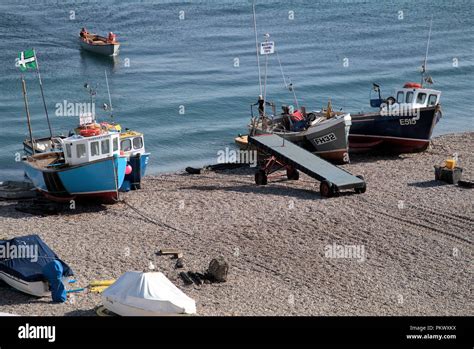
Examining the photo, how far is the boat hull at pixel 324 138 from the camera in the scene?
29828 millimetres

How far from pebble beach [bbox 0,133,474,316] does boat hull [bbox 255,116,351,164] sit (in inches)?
60.4

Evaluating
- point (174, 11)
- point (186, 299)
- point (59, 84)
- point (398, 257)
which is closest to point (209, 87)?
point (59, 84)

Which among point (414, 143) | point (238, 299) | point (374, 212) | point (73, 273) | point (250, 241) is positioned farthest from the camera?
point (414, 143)

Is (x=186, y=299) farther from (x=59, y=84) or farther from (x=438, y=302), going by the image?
(x=59, y=84)

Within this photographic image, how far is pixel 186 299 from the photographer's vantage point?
56.6 feet

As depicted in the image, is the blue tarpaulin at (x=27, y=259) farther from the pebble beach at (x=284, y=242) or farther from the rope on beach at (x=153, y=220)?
the rope on beach at (x=153, y=220)

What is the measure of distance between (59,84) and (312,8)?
89.4 ft

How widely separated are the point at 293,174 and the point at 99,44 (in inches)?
1105

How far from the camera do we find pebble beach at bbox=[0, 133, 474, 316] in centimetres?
1877

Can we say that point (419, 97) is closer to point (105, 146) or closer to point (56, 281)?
point (105, 146)

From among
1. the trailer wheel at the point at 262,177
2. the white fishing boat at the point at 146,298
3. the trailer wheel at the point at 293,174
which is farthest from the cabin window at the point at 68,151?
the white fishing boat at the point at 146,298

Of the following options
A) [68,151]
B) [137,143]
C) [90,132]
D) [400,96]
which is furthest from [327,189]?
[400,96]

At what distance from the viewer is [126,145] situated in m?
27.9

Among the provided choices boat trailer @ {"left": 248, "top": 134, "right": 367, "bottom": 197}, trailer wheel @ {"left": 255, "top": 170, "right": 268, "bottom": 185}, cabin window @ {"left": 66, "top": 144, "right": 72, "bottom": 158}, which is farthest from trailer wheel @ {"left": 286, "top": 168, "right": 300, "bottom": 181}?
cabin window @ {"left": 66, "top": 144, "right": 72, "bottom": 158}
